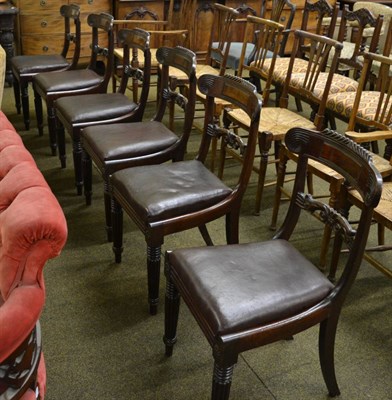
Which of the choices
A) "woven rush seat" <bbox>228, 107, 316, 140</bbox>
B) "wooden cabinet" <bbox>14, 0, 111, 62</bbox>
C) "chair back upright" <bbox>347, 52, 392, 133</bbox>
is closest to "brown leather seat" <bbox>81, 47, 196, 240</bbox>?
"woven rush seat" <bbox>228, 107, 316, 140</bbox>

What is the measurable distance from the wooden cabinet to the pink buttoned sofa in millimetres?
3329

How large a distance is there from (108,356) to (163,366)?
0.19m

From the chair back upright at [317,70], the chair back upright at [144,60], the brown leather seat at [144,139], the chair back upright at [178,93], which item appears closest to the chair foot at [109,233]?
the brown leather seat at [144,139]

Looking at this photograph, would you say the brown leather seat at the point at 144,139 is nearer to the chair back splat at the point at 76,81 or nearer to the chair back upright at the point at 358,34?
the chair back splat at the point at 76,81

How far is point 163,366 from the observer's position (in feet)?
5.78

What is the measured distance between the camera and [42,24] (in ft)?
13.7

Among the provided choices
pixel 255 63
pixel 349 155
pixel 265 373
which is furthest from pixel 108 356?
pixel 255 63

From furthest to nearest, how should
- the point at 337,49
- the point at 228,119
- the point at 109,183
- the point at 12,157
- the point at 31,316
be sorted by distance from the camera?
the point at 228,119
the point at 337,49
the point at 109,183
the point at 12,157
the point at 31,316

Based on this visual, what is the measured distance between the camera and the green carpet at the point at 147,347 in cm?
169

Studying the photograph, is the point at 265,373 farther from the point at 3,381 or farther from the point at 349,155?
the point at 3,381

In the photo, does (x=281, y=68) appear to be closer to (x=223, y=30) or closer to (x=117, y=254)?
(x=223, y=30)

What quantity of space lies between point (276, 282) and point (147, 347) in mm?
630

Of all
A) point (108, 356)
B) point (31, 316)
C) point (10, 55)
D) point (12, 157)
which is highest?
point (12, 157)

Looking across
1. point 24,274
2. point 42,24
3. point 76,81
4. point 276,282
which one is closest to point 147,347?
point 276,282
